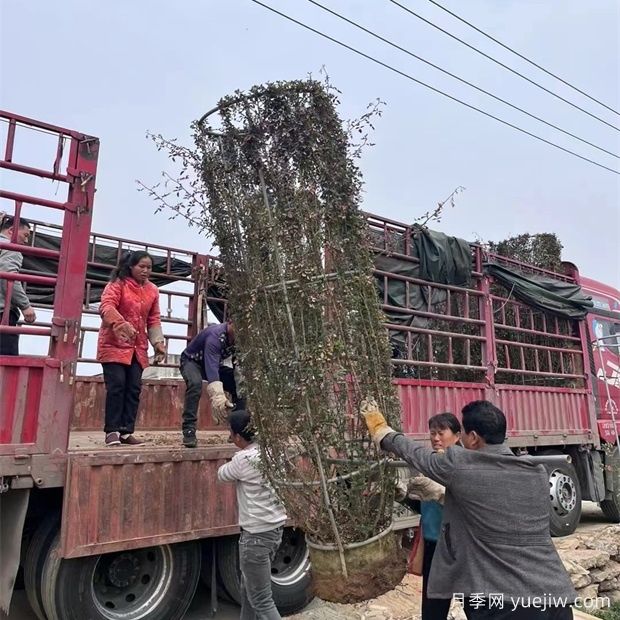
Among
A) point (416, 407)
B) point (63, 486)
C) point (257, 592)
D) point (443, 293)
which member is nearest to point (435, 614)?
point (257, 592)

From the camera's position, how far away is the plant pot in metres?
2.61

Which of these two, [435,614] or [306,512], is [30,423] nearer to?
[306,512]

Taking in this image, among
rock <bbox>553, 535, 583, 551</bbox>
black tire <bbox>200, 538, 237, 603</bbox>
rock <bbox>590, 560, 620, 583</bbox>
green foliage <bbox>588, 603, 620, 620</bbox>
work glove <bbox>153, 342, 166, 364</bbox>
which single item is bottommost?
green foliage <bbox>588, 603, 620, 620</bbox>

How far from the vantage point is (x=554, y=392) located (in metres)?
7.64

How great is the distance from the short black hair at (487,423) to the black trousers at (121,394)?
2.56 meters

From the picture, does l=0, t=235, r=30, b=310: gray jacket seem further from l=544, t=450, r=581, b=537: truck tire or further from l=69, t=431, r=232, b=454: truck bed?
l=544, t=450, r=581, b=537: truck tire

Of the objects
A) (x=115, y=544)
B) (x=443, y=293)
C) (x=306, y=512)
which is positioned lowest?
(x=115, y=544)

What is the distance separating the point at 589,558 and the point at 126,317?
4.71 metres

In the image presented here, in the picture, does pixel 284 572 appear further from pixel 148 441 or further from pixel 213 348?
pixel 213 348

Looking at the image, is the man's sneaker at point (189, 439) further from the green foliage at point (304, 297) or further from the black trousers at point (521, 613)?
the black trousers at point (521, 613)

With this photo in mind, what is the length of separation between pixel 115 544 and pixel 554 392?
20.0ft

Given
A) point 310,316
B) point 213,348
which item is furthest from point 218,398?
point 310,316

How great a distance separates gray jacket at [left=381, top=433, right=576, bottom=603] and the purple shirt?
203 centimetres

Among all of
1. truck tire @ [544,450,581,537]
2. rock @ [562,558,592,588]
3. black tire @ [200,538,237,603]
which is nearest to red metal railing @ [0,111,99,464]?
black tire @ [200,538,237,603]
